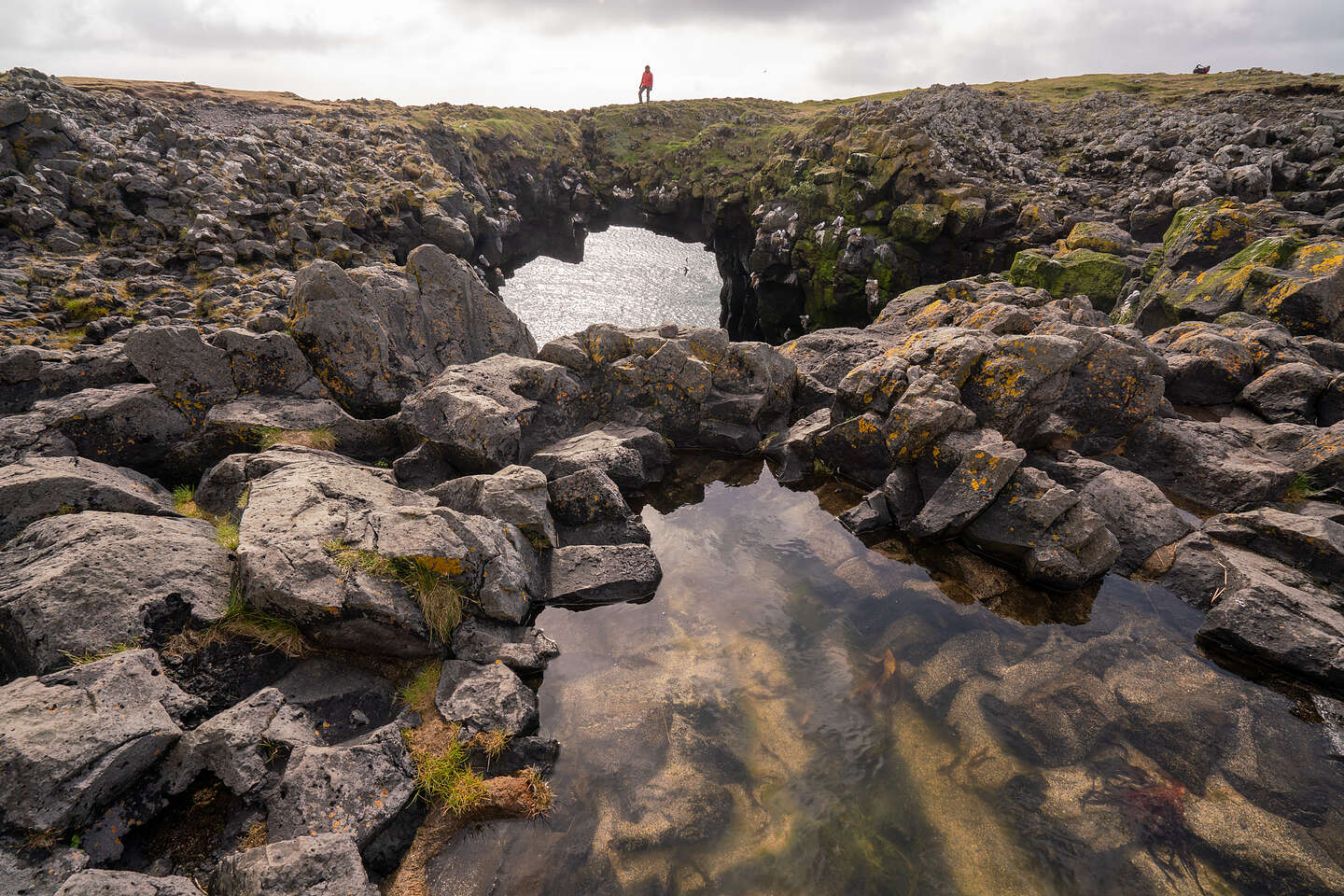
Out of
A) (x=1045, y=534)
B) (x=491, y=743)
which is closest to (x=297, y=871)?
(x=491, y=743)

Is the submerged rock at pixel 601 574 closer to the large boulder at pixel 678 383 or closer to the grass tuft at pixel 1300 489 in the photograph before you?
the large boulder at pixel 678 383

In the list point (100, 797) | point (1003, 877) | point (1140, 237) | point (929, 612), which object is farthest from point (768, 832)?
point (1140, 237)

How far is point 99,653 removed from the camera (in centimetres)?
758

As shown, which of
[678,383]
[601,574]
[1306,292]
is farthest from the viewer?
[678,383]

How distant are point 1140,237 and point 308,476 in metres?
45.8

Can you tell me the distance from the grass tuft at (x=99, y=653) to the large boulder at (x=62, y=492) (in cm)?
399

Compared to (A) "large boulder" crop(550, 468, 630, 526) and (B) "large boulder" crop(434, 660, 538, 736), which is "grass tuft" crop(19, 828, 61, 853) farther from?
(A) "large boulder" crop(550, 468, 630, 526)

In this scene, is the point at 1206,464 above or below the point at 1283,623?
above

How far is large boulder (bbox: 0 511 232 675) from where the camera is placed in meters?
7.46

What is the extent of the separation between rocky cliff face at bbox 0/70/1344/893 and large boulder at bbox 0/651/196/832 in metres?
0.04

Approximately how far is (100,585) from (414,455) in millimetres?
7180

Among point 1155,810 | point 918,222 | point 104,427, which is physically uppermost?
point 918,222

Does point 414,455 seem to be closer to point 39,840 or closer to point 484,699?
point 484,699

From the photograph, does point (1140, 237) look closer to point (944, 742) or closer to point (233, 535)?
point (944, 742)
